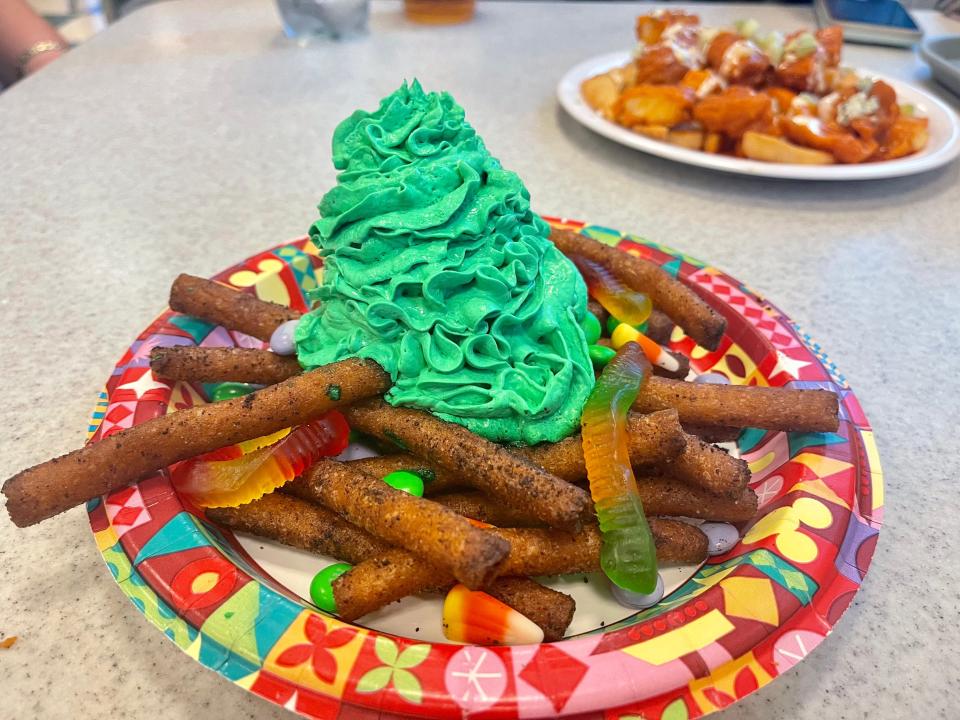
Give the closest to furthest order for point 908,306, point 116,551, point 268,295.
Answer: point 116,551
point 268,295
point 908,306

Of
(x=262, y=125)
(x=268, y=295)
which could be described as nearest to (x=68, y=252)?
(x=268, y=295)

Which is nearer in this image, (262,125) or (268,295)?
(268,295)

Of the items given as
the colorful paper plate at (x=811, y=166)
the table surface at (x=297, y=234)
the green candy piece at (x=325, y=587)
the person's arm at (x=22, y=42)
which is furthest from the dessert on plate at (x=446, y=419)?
the person's arm at (x=22, y=42)

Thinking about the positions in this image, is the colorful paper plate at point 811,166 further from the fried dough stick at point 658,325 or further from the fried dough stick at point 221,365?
the fried dough stick at point 221,365

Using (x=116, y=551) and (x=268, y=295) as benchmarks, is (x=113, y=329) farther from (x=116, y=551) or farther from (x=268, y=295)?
(x=116, y=551)

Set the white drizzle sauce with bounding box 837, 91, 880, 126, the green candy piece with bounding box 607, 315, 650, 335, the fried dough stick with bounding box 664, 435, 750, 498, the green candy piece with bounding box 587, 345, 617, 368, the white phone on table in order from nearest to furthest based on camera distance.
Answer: the fried dough stick with bounding box 664, 435, 750, 498 < the green candy piece with bounding box 587, 345, 617, 368 < the green candy piece with bounding box 607, 315, 650, 335 < the white drizzle sauce with bounding box 837, 91, 880, 126 < the white phone on table

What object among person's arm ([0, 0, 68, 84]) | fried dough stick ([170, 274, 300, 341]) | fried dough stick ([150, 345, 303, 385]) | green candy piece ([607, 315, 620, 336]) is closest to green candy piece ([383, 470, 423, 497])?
fried dough stick ([150, 345, 303, 385])

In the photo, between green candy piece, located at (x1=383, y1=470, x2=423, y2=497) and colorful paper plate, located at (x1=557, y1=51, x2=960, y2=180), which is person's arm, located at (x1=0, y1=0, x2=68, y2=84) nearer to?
colorful paper plate, located at (x1=557, y1=51, x2=960, y2=180)
